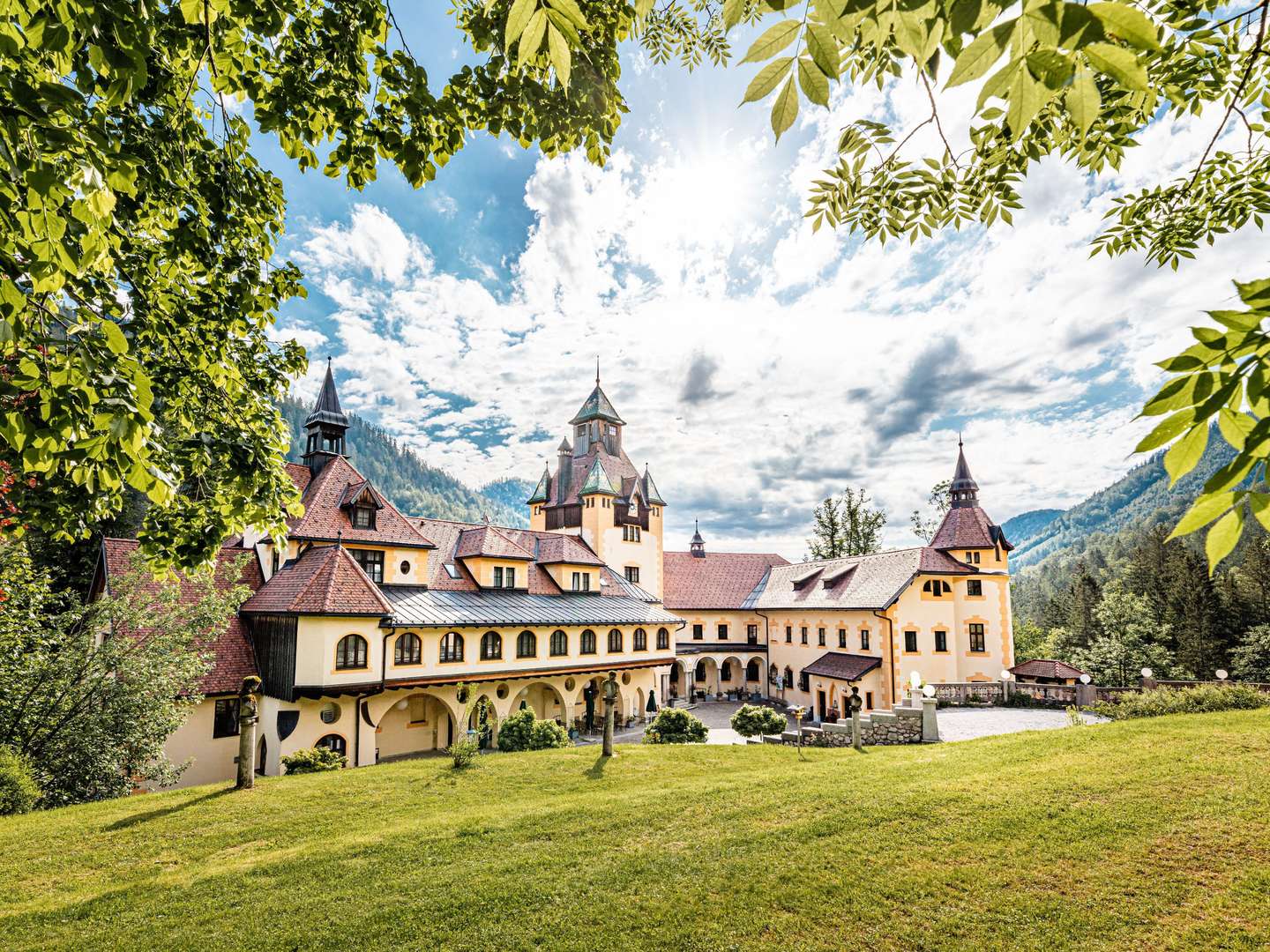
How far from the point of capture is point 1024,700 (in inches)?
913

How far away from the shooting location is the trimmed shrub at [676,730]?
17.8 meters

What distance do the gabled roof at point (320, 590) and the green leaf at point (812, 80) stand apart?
18.3m

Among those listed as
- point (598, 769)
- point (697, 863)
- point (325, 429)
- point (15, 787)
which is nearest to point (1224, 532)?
point (697, 863)

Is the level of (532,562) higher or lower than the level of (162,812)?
higher

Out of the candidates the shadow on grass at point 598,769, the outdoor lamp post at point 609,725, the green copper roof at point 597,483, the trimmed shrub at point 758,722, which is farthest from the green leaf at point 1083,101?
the green copper roof at point 597,483

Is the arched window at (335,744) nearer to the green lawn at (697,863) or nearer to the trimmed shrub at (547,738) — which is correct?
the trimmed shrub at (547,738)

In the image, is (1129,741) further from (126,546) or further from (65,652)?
(126,546)

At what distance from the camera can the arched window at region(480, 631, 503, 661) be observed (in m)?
20.9

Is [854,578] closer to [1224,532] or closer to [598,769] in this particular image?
[598,769]

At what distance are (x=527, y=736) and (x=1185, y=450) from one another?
17558 mm

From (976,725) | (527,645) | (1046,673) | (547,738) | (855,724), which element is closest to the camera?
(855,724)

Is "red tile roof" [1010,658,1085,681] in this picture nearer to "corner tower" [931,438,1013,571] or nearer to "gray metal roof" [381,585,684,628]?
"corner tower" [931,438,1013,571]

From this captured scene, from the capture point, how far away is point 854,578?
31.7m

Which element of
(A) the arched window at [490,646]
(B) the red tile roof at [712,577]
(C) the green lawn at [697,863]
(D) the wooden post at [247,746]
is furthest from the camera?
(B) the red tile roof at [712,577]
